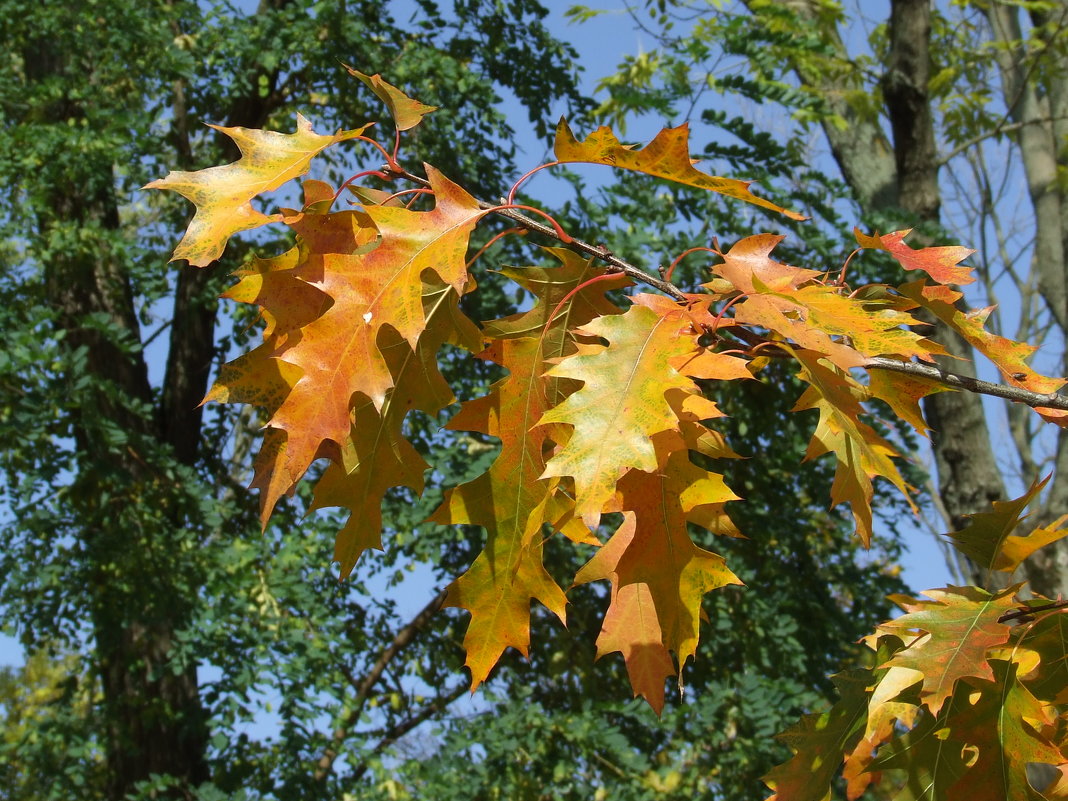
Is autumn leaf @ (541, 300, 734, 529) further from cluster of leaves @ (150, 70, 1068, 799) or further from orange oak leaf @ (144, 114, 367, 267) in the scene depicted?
orange oak leaf @ (144, 114, 367, 267)

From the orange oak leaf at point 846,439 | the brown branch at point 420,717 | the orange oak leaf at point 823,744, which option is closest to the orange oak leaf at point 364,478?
the orange oak leaf at point 846,439

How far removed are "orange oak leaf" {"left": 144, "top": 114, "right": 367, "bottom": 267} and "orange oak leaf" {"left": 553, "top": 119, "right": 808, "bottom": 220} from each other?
23cm

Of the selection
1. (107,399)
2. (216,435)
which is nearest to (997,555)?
(107,399)

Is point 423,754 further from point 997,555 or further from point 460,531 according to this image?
point 997,555

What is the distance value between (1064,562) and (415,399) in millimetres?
3775

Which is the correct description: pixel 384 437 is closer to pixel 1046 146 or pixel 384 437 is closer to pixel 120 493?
pixel 120 493

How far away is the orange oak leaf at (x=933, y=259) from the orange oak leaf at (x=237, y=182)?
673 millimetres

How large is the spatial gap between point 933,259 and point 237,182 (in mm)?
893

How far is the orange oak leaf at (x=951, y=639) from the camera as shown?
108 centimetres

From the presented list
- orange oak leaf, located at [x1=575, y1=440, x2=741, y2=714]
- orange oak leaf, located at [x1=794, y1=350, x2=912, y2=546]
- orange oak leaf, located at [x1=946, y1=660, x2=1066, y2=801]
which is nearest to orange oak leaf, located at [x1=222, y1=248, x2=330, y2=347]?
orange oak leaf, located at [x1=575, y1=440, x2=741, y2=714]

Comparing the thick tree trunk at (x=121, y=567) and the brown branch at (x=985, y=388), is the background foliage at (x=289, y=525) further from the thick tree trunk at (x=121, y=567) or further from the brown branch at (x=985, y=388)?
the brown branch at (x=985, y=388)

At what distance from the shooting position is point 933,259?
136 cm

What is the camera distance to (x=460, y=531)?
446cm

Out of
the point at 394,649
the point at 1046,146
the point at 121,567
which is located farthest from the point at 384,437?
the point at 1046,146
